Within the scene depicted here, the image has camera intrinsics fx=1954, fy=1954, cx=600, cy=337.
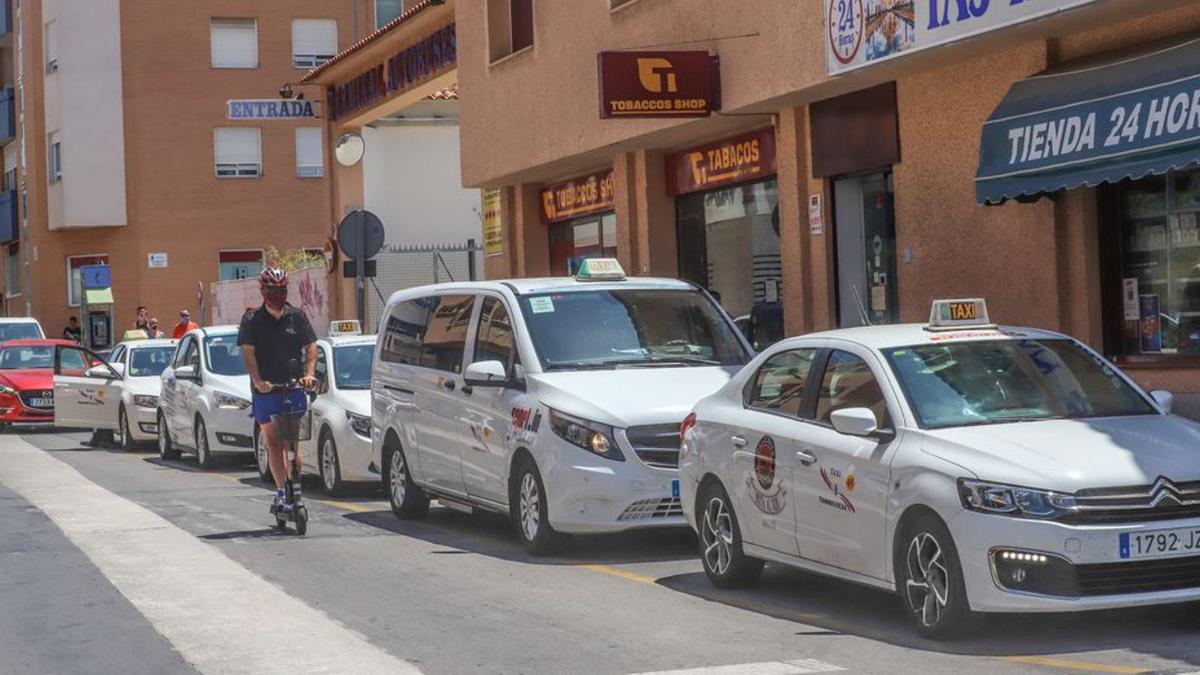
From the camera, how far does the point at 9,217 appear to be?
2566 inches

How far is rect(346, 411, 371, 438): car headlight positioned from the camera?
17.4m

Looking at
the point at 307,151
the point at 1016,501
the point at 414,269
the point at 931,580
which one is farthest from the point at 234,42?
the point at 1016,501

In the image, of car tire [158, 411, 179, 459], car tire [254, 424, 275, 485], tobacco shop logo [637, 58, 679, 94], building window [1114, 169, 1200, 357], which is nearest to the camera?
building window [1114, 169, 1200, 357]

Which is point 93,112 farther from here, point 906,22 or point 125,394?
point 906,22

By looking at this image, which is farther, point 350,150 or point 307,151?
point 307,151

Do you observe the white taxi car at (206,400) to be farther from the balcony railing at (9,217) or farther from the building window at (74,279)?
the balcony railing at (9,217)

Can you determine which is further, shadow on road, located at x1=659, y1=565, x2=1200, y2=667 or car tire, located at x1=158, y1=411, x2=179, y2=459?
car tire, located at x1=158, y1=411, x2=179, y2=459

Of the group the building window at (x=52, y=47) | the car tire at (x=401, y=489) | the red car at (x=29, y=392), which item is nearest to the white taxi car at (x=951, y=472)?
the car tire at (x=401, y=489)

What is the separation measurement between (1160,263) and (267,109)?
43.8 ft

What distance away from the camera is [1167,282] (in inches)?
595

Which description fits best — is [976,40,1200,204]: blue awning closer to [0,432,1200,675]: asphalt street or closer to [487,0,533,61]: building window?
[0,432,1200,675]: asphalt street

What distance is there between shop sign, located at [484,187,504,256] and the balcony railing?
124 feet

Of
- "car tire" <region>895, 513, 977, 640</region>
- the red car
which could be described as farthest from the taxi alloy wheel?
the red car

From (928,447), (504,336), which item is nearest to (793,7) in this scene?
(504,336)
